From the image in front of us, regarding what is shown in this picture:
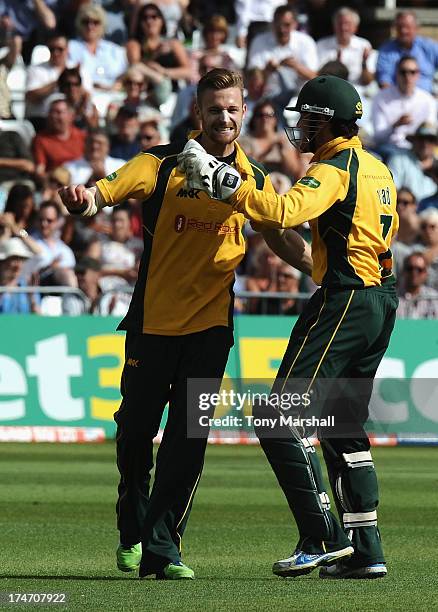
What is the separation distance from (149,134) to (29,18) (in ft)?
10.6

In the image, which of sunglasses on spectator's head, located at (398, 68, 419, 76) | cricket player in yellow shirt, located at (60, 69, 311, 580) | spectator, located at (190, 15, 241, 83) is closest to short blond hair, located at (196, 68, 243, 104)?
cricket player in yellow shirt, located at (60, 69, 311, 580)

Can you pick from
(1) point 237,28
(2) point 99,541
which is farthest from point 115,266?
(2) point 99,541

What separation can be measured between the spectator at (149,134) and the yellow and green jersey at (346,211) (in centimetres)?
1214

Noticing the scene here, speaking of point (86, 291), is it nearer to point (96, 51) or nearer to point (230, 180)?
point (96, 51)

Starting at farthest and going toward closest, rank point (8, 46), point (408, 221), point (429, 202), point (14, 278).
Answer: point (8, 46) → point (429, 202) → point (408, 221) → point (14, 278)

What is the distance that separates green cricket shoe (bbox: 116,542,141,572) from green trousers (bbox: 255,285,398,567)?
98 centimetres

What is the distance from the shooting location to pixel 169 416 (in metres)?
7.57

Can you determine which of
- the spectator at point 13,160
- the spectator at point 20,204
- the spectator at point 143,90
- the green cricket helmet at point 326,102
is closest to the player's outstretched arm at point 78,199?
the green cricket helmet at point 326,102

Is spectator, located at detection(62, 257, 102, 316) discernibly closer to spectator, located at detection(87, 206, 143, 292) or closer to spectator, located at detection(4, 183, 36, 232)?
spectator, located at detection(87, 206, 143, 292)

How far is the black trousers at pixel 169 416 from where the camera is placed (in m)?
7.49

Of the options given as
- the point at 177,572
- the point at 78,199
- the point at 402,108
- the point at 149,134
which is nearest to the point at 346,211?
the point at 78,199

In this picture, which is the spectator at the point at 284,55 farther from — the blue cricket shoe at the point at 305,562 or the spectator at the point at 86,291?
the blue cricket shoe at the point at 305,562

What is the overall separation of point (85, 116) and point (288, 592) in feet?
45.8

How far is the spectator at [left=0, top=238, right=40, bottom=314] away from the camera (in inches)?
648
